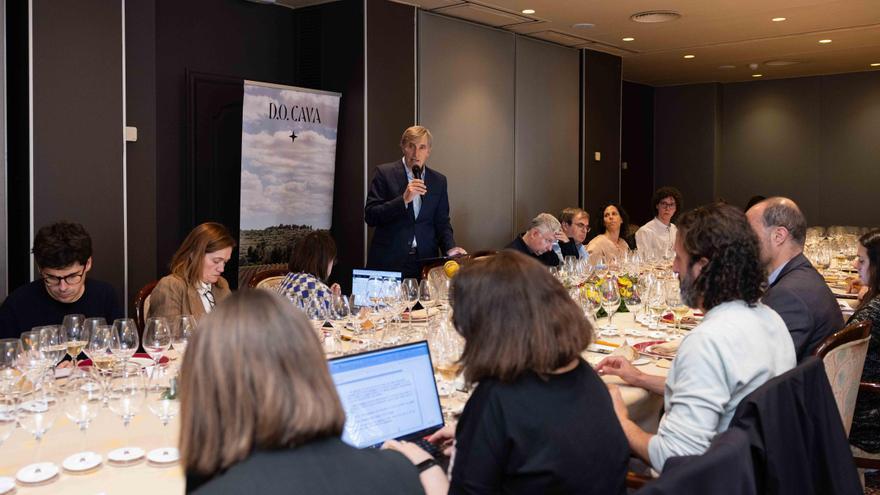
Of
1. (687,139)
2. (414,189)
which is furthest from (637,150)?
(414,189)

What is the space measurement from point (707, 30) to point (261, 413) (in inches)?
333

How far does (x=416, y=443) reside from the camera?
2.08 metres

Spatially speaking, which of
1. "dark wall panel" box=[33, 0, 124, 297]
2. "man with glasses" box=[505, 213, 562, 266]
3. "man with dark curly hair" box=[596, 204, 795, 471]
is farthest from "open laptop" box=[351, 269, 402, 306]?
"man with glasses" box=[505, 213, 562, 266]

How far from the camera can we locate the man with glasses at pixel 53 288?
3.51 metres

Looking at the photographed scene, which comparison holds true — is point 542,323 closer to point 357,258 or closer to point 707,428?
point 707,428

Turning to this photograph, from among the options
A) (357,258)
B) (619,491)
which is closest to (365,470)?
(619,491)

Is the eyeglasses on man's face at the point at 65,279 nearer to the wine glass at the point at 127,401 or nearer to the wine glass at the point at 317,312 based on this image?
the wine glass at the point at 317,312

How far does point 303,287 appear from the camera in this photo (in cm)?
391

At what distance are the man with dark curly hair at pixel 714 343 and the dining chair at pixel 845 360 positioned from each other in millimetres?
471

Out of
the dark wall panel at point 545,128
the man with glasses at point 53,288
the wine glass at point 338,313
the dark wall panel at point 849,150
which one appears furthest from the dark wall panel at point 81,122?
the dark wall panel at point 849,150

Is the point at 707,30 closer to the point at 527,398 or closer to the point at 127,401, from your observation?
the point at 527,398

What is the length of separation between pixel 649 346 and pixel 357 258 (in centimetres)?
403

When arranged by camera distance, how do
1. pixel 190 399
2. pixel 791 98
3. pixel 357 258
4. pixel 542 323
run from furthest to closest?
pixel 791 98 → pixel 357 258 → pixel 542 323 → pixel 190 399

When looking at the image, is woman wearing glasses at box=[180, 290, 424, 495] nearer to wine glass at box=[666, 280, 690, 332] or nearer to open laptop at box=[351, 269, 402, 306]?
open laptop at box=[351, 269, 402, 306]
